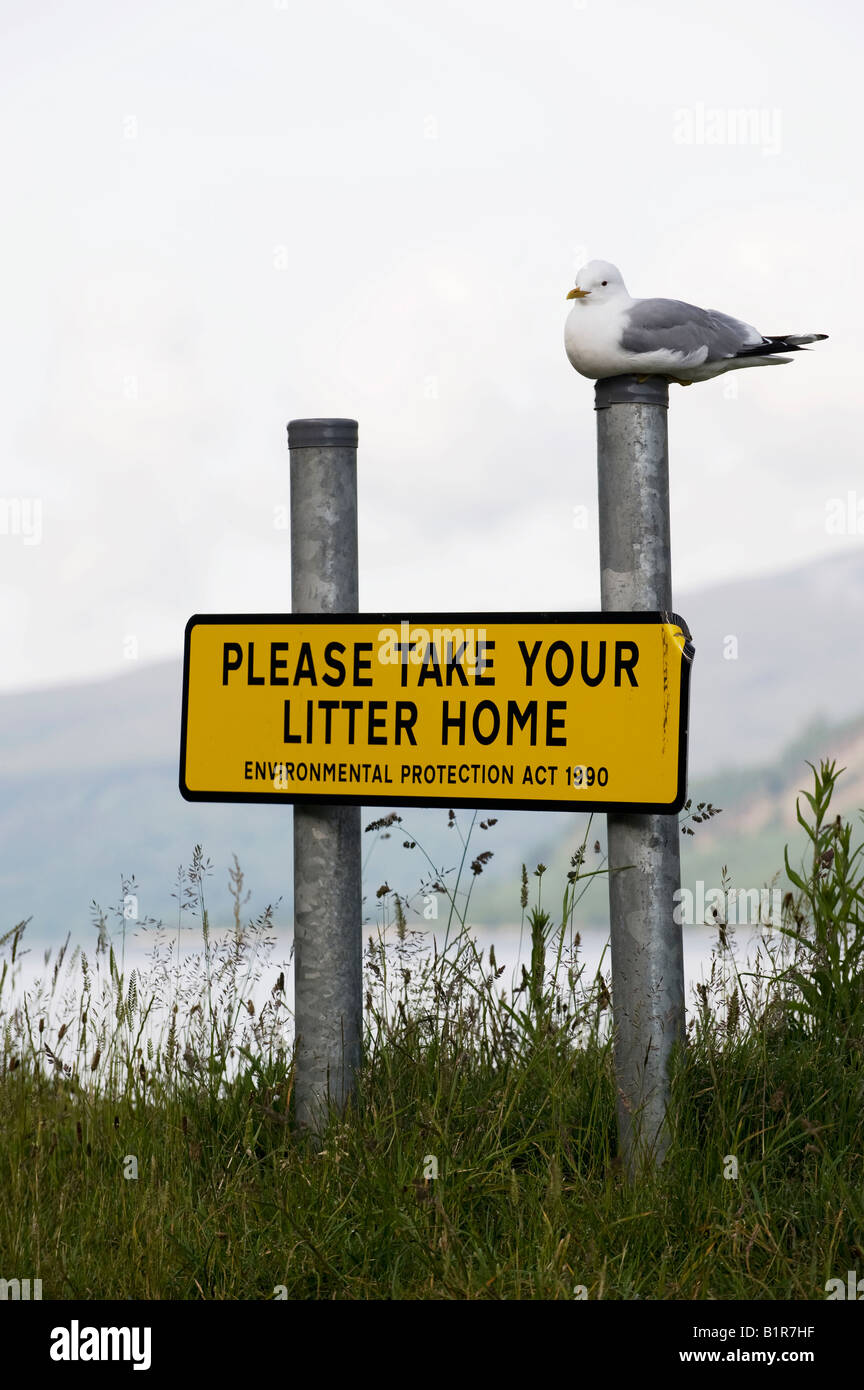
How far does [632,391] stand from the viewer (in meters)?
4.06

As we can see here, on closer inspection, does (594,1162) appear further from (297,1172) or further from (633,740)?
(633,740)

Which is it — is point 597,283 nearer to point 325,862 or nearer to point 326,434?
point 326,434

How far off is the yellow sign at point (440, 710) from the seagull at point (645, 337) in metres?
0.80

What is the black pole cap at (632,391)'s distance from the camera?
406 cm

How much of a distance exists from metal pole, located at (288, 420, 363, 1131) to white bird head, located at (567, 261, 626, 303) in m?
0.91

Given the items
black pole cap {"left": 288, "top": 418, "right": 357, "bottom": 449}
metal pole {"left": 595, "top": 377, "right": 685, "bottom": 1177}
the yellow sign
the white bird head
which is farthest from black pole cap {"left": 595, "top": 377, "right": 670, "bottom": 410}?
black pole cap {"left": 288, "top": 418, "right": 357, "bottom": 449}

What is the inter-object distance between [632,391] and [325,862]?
72.3 inches

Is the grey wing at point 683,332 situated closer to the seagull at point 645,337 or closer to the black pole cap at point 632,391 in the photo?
the seagull at point 645,337

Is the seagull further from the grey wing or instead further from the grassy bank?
the grassy bank

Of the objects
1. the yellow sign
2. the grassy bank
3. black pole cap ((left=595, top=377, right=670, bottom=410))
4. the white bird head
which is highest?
the white bird head

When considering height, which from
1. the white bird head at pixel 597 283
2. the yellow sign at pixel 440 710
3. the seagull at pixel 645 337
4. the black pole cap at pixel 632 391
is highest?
the white bird head at pixel 597 283

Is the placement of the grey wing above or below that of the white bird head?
below

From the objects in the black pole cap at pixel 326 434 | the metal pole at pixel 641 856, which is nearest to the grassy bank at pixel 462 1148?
the metal pole at pixel 641 856

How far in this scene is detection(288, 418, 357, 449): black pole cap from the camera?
4426mm
